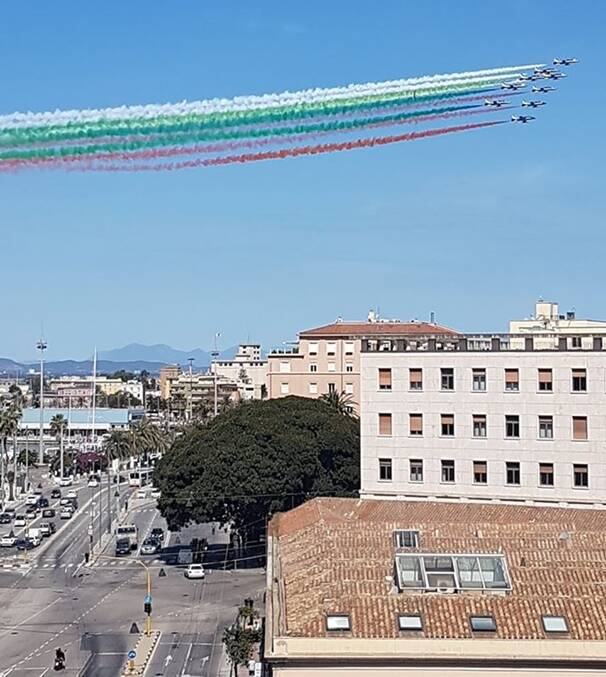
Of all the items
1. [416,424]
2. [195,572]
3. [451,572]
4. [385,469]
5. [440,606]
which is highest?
[416,424]

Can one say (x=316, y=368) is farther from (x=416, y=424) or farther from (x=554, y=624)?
(x=554, y=624)

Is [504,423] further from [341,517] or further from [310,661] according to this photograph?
[310,661]

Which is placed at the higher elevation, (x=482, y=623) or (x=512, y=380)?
(x=512, y=380)

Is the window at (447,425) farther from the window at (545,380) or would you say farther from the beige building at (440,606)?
the beige building at (440,606)

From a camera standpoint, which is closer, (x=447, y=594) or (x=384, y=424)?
(x=447, y=594)

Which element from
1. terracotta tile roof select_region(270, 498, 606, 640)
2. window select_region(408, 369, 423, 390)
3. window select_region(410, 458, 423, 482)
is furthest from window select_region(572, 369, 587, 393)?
terracotta tile roof select_region(270, 498, 606, 640)

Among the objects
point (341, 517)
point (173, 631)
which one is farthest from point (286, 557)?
point (173, 631)

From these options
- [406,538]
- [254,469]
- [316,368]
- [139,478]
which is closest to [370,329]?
[316,368]

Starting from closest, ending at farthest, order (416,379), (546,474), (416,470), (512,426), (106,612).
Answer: (546,474) < (512,426) < (416,470) < (416,379) < (106,612)
